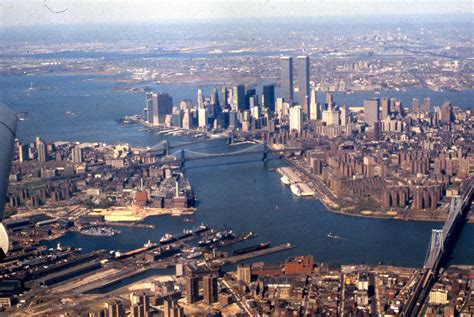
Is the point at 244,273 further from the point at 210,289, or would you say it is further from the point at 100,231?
the point at 100,231

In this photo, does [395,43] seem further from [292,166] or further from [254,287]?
[254,287]

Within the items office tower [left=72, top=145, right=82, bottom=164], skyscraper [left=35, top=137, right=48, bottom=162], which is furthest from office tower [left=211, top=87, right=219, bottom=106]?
skyscraper [left=35, top=137, right=48, bottom=162]

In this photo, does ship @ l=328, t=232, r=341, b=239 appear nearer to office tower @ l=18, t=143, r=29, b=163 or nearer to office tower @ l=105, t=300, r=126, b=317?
office tower @ l=105, t=300, r=126, b=317

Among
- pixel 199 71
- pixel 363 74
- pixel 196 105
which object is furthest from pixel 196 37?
pixel 363 74

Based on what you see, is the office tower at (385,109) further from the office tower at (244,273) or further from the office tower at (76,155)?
the office tower at (244,273)

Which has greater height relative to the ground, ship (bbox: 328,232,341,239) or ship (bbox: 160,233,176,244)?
ship (bbox: 160,233,176,244)
